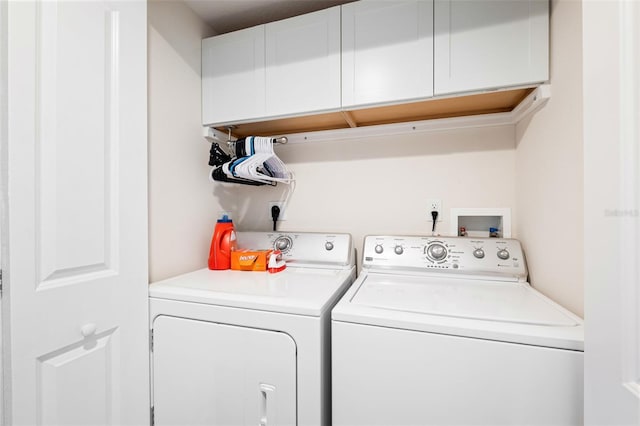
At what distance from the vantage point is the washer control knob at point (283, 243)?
168 centimetres

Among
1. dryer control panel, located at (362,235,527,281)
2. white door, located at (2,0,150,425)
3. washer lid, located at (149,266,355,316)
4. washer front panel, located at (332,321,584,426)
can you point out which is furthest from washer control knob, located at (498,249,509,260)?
white door, located at (2,0,150,425)

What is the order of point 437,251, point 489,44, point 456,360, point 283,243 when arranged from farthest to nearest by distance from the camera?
point 283,243
point 437,251
point 489,44
point 456,360

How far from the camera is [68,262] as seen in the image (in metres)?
0.95

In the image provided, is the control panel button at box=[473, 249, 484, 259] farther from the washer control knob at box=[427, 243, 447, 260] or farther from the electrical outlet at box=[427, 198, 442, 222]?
the electrical outlet at box=[427, 198, 442, 222]

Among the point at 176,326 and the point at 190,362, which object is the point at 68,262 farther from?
the point at 190,362

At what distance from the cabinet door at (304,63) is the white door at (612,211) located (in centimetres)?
101

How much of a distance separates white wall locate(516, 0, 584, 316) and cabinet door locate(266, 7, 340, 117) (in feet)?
3.09

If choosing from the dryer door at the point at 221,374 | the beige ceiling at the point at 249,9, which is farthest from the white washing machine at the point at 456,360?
the beige ceiling at the point at 249,9

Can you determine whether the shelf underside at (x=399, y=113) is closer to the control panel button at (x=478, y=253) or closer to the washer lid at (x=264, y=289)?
the control panel button at (x=478, y=253)

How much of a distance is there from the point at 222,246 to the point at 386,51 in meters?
1.44

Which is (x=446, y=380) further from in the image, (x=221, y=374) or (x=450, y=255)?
(x=221, y=374)

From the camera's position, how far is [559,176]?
A: 1043mm

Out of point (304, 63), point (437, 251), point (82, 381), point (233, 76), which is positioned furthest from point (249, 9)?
point (82, 381)

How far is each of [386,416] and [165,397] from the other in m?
1.00
